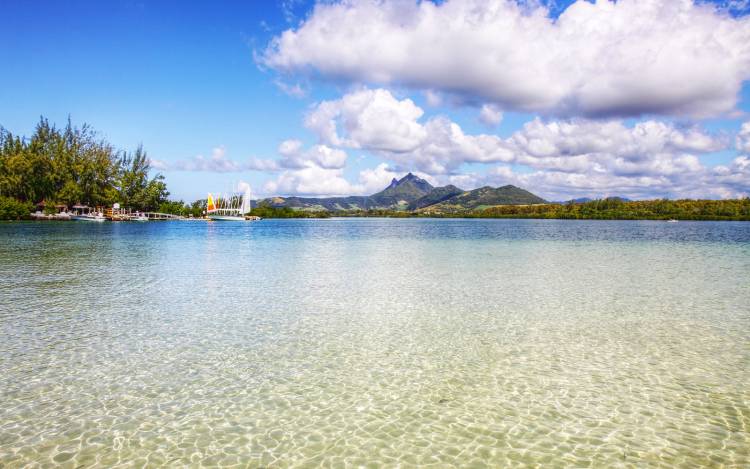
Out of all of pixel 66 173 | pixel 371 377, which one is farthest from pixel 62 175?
pixel 371 377

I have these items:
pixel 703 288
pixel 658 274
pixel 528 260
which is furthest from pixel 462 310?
pixel 528 260

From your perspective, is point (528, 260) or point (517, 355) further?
point (528, 260)

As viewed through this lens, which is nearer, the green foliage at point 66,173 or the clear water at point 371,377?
the clear water at point 371,377

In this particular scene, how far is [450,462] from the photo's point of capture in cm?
716

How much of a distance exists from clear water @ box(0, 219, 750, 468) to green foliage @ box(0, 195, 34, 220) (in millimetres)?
126113

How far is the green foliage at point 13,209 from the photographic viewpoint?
118312mm

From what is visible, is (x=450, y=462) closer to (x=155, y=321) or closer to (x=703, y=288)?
(x=155, y=321)

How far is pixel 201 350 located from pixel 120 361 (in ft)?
6.79

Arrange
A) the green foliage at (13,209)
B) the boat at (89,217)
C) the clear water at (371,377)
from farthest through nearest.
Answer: the boat at (89,217)
the green foliage at (13,209)
the clear water at (371,377)

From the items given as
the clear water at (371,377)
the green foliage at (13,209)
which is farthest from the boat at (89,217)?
the clear water at (371,377)

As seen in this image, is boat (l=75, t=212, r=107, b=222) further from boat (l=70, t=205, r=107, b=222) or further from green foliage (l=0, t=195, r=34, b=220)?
green foliage (l=0, t=195, r=34, b=220)

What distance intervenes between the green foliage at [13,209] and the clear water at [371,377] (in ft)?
414

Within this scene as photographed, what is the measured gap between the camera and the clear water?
24.8 feet

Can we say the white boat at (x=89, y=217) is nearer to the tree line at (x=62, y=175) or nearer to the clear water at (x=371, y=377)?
the tree line at (x=62, y=175)
